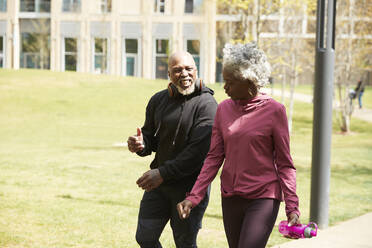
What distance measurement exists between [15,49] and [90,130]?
2800 cm

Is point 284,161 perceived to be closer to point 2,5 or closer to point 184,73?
point 184,73

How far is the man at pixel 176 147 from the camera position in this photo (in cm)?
461

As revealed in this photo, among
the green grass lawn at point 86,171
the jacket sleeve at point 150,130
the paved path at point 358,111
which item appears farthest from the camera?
the paved path at point 358,111

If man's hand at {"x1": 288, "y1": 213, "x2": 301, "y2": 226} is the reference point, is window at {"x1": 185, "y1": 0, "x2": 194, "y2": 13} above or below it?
above

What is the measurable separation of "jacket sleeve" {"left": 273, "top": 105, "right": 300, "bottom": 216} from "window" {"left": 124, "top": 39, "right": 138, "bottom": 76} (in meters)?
50.1

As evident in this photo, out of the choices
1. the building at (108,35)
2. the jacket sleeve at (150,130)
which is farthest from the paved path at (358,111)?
the jacket sleeve at (150,130)

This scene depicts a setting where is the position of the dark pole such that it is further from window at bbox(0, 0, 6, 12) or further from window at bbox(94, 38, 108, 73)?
window at bbox(0, 0, 6, 12)

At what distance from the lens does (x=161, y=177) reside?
459cm

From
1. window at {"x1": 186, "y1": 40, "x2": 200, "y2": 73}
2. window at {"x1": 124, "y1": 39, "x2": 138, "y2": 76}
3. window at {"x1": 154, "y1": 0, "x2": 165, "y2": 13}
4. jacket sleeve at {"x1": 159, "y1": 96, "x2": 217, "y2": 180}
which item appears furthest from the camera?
window at {"x1": 154, "y1": 0, "x2": 165, "y2": 13}

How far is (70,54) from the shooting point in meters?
53.3

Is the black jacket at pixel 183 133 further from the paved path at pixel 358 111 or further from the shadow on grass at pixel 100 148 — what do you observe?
the paved path at pixel 358 111

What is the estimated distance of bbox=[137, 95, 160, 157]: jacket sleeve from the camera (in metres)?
4.89

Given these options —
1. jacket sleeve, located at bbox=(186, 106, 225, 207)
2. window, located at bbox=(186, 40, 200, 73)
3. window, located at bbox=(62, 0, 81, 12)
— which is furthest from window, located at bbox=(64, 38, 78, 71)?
jacket sleeve, located at bbox=(186, 106, 225, 207)

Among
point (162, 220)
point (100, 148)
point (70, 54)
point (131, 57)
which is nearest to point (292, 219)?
point (162, 220)
